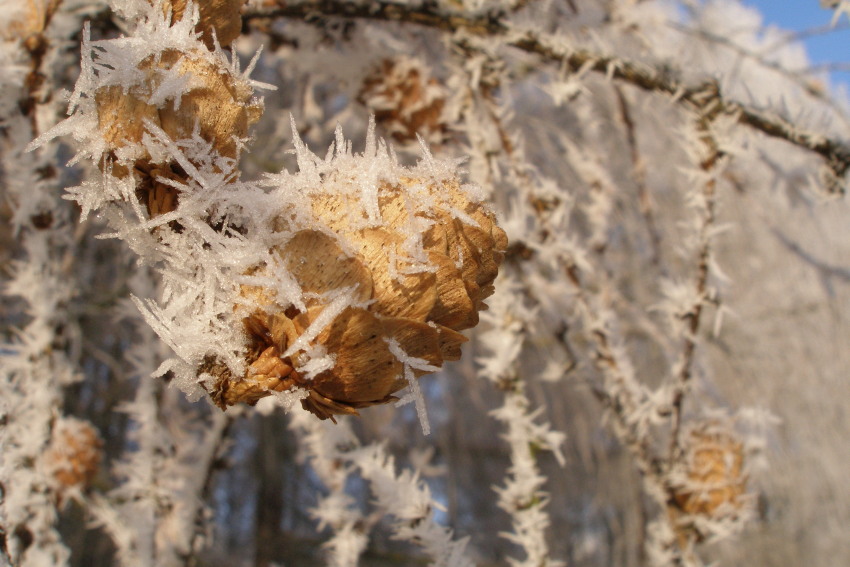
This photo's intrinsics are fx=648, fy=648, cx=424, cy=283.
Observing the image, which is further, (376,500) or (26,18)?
(376,500)

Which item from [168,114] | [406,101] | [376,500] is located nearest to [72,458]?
[376,500]

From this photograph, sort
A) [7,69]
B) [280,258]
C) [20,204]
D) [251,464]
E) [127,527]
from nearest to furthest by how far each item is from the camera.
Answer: [280,258]
[7,69]
[20,204]
[127,527]
[251,464]

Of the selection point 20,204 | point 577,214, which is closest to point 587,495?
point 577,214

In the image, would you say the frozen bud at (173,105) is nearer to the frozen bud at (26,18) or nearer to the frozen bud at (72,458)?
the frozen bud at (26,18)

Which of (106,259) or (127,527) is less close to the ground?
(106,259)

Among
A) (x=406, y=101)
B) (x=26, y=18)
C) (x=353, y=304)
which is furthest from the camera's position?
(x=406, y=101)

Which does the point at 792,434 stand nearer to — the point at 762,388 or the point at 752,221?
the point at 762,388

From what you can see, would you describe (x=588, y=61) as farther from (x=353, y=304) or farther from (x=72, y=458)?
(x=72, y=458)
